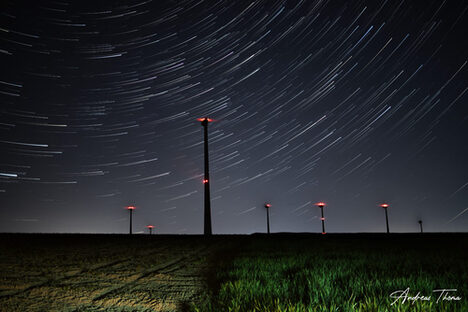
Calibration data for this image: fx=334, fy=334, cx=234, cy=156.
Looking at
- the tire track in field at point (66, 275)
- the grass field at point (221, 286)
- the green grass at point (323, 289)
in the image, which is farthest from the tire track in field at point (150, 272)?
the green grass at point (323, 289)

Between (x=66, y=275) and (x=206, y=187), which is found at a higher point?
(x=206, y=187)

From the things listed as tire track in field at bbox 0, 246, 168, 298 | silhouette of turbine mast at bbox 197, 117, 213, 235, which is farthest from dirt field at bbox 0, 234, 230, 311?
silhouette of turbine mast at bbox 197, 117, 213, 235

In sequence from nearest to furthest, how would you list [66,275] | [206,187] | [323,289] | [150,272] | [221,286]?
[323,289]
[221,286]
[66,275]
[150,272]
[206,187]

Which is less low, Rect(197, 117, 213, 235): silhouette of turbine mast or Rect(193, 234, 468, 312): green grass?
Rect(197, 117, 213, 235): silhouette of turbine mast

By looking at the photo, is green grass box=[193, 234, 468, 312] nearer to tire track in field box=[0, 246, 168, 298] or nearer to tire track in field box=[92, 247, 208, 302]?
tire track in field box=[92, 247, 208, 302]

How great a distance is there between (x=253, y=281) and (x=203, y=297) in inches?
31.7

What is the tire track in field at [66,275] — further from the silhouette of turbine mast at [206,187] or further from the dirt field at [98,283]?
the silhouette of turbine mast at [206,187]

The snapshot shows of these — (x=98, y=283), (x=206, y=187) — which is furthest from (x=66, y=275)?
(x=206, y=187)

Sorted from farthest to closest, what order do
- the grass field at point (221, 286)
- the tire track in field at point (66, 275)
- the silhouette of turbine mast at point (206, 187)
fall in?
the silhouette of turbine mast at point (206, 187) → the tire track in field at point (66, 275) → the grass field at point (221, 286)

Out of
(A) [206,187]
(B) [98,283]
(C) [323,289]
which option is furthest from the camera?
(A) [206,187]

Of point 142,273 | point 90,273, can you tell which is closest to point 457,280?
point 142,273

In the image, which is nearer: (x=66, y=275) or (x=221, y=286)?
(x=221, y=286)

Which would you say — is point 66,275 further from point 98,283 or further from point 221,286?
point 221,286

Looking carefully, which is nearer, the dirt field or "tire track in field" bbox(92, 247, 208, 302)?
the dirt field
